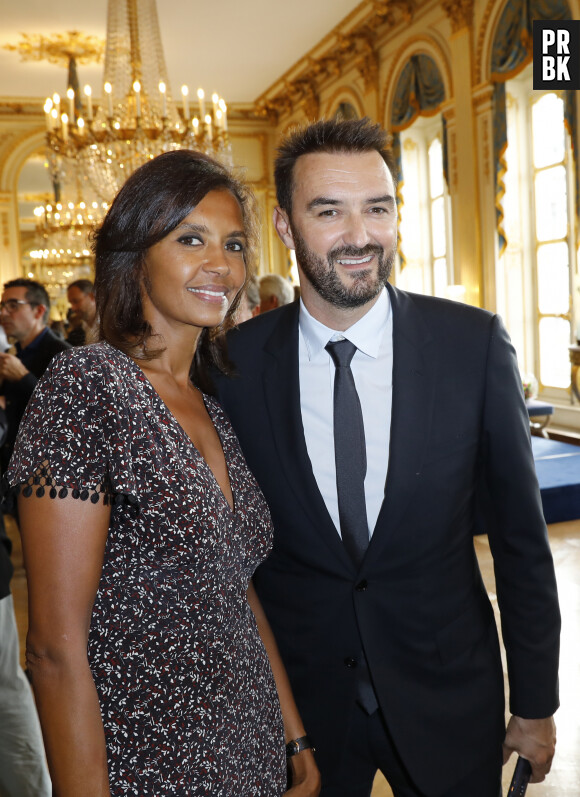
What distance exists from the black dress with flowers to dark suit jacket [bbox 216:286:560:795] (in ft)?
1.35

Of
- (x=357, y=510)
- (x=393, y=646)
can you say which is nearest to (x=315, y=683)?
(x=393, y=646)

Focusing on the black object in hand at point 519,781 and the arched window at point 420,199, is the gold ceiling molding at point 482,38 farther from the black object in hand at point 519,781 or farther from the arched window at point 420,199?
the black object in hand at point 519,781

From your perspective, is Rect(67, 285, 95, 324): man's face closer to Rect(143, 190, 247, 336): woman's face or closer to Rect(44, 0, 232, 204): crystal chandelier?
Rect(44, 0, 232, 204): crystal chandelier

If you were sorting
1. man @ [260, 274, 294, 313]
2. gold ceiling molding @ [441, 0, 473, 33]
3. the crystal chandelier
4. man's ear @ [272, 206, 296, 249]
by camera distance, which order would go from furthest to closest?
gold ceiling molding @ [441, 0, 473, 33] < the crystal chandelier < man @ [260, 274, 294, 313] < man's ear @ [272, 206, 296, 249]

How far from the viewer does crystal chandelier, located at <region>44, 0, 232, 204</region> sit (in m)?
6.19

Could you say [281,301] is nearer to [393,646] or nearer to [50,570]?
[393,646]

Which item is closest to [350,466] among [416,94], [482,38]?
[482,38]

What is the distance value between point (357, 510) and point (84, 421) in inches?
27.9

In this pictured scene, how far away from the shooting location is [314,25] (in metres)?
11.1

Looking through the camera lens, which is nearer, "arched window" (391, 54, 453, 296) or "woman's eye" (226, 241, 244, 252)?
"woman's eye" (226, 241, 244, 252)

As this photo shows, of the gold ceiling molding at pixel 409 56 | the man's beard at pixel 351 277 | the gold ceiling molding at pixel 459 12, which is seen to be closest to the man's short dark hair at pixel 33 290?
the man's beard at pixel 351 277

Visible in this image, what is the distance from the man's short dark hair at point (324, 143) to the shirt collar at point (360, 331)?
309 millimetres

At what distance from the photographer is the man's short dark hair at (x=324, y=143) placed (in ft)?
6.29

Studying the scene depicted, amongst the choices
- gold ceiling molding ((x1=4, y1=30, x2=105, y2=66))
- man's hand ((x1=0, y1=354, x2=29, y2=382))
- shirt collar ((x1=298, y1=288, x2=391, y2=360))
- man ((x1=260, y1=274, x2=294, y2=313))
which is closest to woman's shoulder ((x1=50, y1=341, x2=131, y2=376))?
shirt collar ((x1=298, y1=288, x2=391, y2=360))
